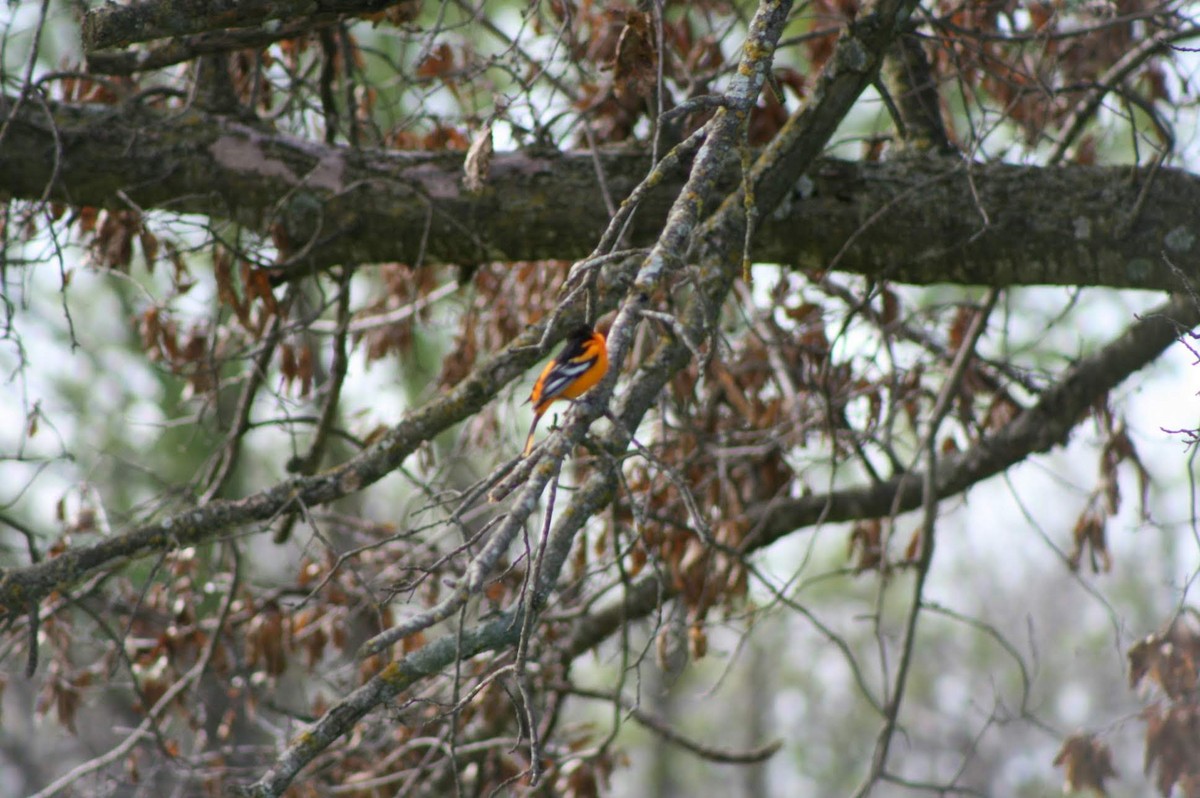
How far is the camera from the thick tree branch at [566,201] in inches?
151

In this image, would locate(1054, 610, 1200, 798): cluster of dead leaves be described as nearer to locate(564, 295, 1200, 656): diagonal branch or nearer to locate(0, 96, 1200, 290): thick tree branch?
locate(564, 295, 1200, 656): diagonal branch

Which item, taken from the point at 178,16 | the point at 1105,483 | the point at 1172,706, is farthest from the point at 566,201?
the point at 1172,706

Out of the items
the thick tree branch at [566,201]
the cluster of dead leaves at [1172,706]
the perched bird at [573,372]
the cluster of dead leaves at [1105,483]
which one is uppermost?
the thick tree branch at [566,201]

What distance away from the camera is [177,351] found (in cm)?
448

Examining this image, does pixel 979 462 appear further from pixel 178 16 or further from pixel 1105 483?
pixel 178 16

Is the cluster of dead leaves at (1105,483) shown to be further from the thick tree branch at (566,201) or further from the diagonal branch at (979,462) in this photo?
the thick tree branch at (566,201)

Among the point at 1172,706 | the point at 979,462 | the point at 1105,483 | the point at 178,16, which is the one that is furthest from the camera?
the point at 979,462

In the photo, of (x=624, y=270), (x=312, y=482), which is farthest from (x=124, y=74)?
(x=624, y=270)

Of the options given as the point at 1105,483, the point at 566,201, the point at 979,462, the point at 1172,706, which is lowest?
the point at 1172,706

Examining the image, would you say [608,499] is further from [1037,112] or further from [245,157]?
[1037,112]

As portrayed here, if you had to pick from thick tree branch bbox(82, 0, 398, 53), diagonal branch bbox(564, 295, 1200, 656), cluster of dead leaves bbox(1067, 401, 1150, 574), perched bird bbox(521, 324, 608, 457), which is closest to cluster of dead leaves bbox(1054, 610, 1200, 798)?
cluster of dead leaves bbox(1067, 401, 1150, 574)

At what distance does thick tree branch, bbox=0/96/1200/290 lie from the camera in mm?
3848

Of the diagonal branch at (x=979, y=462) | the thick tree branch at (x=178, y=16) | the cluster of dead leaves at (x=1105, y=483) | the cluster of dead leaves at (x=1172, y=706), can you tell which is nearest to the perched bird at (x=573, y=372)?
the thick tree branch at (x=178, y=16)

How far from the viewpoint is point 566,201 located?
3871mm
